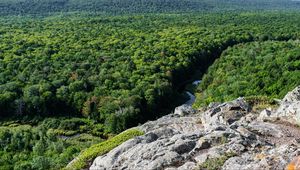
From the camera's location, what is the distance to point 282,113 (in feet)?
82.2

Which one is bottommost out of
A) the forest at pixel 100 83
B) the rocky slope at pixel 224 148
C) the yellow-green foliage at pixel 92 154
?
the forest at pixel 100 83

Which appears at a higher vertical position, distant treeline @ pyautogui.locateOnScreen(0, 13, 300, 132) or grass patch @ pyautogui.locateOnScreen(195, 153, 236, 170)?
grass patch @ pyautogui.locateOnScreen(195, 153, 236, 170)

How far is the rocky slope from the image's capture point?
17.8 metres

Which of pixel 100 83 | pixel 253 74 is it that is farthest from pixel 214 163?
pixel 253 74

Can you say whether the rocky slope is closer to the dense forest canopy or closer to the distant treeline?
the dense forest canopy

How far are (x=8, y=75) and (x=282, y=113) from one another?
236 ft

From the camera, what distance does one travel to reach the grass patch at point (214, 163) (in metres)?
17.9

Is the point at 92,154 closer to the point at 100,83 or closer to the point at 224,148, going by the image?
the point at 224,148

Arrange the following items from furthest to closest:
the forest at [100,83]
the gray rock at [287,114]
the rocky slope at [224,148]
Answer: the forest at [100,83] < the gray rock at [287,114] < the rocky slope at [224,148]

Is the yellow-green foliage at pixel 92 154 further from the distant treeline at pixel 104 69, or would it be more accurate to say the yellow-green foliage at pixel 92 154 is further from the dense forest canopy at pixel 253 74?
the dense forest canopy at pixel 253 74

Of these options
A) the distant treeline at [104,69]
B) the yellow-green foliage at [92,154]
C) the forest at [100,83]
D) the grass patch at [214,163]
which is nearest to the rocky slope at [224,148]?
the grass patch at [214,163]

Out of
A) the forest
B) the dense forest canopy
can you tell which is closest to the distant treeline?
the forest

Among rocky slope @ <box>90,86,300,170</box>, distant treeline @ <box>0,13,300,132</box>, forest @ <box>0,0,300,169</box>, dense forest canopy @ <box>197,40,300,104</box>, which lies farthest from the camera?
distant treeline @ <box>0,13,300,132</box>

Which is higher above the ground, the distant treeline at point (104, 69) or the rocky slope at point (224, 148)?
the rocky slope at point (224, 148)
